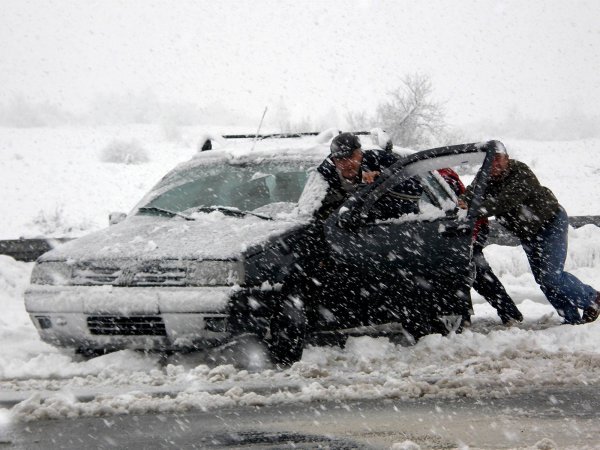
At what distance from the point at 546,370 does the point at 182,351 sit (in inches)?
92.6

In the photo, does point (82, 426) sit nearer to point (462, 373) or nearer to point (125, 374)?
point (125, 374)

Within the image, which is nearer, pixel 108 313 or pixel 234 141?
pixel 108 313

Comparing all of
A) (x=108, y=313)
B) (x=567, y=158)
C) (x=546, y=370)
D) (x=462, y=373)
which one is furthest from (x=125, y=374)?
(x=567, y=158)

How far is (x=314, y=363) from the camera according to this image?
5.11 metres

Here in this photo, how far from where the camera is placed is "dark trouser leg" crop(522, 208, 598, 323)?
6527mm

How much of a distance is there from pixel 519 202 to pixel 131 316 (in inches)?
129

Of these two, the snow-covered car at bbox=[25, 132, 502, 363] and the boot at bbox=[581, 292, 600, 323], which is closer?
the snow-covered car at bbox=[25, 132, 502, 363]

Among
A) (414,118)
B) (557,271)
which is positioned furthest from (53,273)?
(414,118)

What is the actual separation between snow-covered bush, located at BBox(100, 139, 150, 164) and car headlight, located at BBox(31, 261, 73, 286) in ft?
92.0

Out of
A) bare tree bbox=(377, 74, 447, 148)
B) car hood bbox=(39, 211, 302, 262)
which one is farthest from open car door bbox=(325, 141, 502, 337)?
bare tree bbox=(377, 74, 447, 148)

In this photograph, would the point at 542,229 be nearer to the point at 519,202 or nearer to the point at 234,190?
the point at 519,202

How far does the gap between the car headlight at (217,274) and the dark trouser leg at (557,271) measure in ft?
9.85

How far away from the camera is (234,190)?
6.12m

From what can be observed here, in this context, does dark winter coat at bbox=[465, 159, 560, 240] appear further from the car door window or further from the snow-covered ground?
the snow-covered ground
